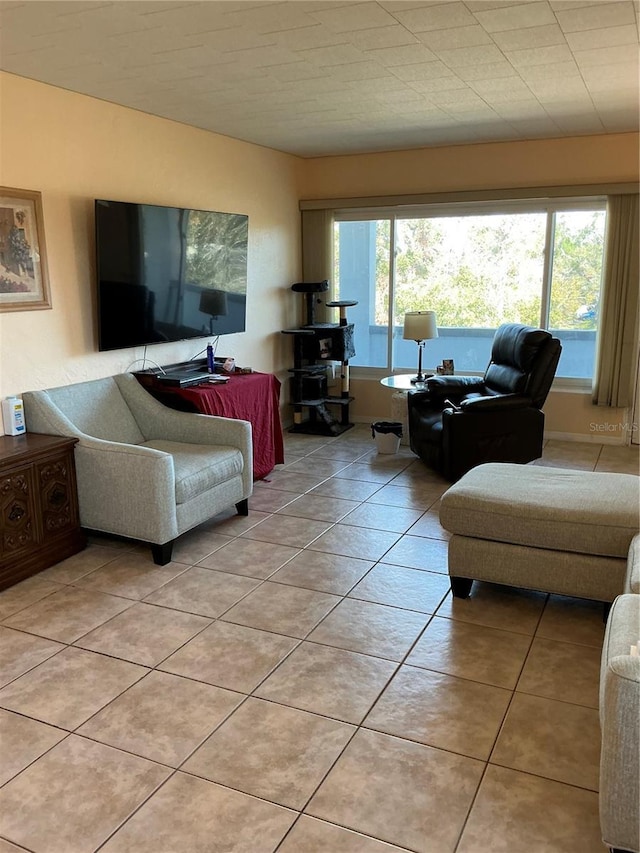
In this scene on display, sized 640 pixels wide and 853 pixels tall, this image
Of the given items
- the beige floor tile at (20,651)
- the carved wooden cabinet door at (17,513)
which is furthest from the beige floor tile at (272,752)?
the carved wooden cabinet door at (17,513)

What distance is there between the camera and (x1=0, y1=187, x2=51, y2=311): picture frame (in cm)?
350

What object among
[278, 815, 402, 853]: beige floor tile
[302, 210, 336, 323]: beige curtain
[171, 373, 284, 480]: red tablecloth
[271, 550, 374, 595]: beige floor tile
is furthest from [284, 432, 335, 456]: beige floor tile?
[278, 815, 402, 853]: beige floor tile

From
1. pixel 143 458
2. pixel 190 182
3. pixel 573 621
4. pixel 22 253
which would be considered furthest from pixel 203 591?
pixel 190 182

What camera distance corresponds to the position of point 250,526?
4.05 meters

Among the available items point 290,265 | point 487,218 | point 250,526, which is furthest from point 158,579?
point 487,218

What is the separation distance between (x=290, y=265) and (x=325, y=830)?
Result: 5.17m

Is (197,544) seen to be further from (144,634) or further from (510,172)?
(510,172)

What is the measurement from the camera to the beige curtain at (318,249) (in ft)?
20.9

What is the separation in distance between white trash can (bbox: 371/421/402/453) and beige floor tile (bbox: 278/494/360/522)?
1155 mm

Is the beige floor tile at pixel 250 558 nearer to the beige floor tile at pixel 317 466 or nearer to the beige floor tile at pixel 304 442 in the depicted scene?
the beige floor tile at pixel 317 466

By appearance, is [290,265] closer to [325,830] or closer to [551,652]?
[551,652]

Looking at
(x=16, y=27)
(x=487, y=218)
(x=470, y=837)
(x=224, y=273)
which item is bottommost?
(x=470, y=837)

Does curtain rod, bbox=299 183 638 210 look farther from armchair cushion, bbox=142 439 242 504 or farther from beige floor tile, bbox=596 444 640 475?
armchair cushion, bbox=142 439 242 504

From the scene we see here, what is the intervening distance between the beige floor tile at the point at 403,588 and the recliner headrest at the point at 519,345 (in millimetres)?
2066
